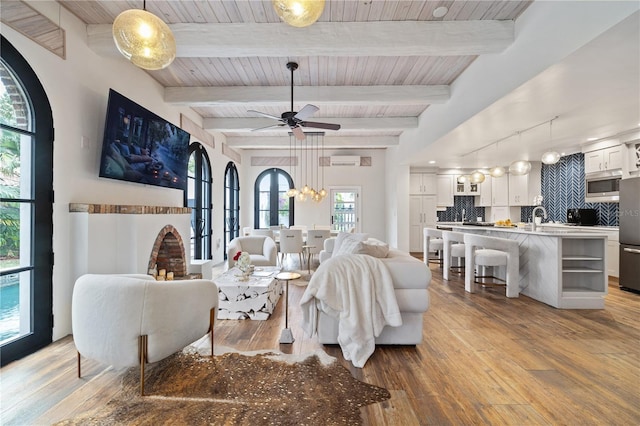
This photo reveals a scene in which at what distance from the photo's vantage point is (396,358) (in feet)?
8.00

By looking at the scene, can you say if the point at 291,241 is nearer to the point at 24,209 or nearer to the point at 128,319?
the point at 24,209

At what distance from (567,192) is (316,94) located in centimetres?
621

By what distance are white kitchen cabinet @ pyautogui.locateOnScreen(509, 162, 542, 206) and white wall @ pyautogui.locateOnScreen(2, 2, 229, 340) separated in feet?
28.3

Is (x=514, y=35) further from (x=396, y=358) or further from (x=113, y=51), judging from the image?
(x=113, y=51)

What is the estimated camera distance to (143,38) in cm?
163

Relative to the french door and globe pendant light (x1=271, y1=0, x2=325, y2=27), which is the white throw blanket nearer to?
globe pendant light (x1=271, y1=0, x2=325, y2=27)

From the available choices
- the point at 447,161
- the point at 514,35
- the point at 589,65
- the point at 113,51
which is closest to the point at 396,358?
the point at 589,65

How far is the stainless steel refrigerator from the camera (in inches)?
173

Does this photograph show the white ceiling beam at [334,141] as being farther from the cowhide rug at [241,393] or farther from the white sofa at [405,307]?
the cowhide rug at [241,393]

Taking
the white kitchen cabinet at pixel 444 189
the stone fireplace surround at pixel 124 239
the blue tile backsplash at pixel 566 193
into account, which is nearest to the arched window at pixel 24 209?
the stone fireplace surround at pixel 124 239

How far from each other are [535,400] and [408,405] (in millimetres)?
810

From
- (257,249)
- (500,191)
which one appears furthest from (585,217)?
(257,249)

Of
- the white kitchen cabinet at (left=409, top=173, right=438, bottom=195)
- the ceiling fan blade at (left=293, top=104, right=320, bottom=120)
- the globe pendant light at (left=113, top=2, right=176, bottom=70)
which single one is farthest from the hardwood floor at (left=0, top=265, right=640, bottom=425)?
the white kitchen cabinet at (left=409, top=173, right=438, bottom=195)

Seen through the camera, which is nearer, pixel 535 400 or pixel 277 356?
pixel 535 400
